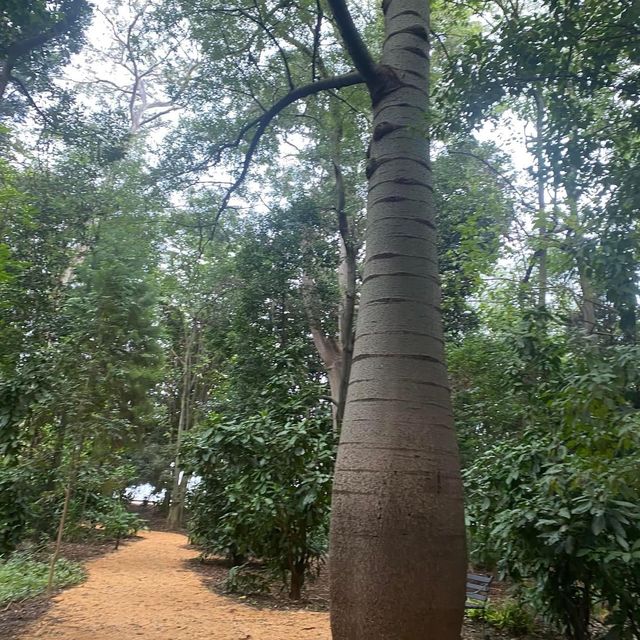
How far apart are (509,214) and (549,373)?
1.95m

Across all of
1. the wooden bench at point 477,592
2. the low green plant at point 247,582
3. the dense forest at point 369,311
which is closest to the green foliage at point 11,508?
the dense forest at point 369,311

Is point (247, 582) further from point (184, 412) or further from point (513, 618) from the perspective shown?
point (184, 412)

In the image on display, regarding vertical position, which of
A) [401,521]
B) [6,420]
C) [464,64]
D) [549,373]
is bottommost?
[401,521]

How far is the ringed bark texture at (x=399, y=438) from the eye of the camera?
5.45ft

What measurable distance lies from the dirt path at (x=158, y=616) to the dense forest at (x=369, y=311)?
0.59m

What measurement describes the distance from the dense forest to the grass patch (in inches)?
18.2

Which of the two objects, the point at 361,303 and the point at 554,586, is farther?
the point at 554,586

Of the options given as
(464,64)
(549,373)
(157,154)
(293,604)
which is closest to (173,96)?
(157,154)

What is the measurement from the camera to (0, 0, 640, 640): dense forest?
77.9 inches

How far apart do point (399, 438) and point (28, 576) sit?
596cm

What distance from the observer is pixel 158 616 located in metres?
5.01

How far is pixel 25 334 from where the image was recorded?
7.82 meters

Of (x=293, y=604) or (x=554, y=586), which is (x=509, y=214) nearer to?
(x=554, y=586)

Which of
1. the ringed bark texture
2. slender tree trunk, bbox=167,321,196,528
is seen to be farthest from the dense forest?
slender tree trunk, bbox=167,321,196,528
